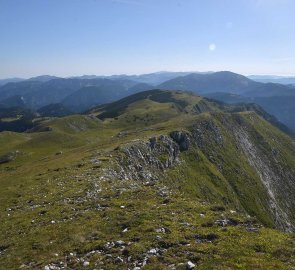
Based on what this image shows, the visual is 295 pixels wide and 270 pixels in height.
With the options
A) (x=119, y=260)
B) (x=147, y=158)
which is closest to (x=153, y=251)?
(x=119, y=260)

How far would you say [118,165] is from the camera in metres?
62.9

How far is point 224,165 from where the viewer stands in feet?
386

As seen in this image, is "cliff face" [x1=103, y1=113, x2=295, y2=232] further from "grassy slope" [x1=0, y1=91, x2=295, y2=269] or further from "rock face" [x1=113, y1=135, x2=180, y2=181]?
"grassy slope" [x1=0, y1=91, x2=295, y2=269]

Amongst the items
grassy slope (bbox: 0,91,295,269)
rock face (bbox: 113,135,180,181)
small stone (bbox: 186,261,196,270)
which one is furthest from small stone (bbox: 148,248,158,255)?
rock face (bbox: 113,135,180,181)

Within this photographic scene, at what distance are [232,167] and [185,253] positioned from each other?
10192 centimetres

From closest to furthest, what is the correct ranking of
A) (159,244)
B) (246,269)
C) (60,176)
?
(246,269), (159,244), (60,176)

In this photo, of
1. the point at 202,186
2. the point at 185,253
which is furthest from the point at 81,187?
the point at 202,186

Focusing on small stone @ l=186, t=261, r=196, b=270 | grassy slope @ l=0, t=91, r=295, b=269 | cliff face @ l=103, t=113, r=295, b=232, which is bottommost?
cliff face @ l=103, t=113, r=295, b=232

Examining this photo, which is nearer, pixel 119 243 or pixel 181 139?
pixel 119 243

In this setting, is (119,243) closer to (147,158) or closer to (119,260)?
(119,260)

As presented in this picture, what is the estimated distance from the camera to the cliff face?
264 ft

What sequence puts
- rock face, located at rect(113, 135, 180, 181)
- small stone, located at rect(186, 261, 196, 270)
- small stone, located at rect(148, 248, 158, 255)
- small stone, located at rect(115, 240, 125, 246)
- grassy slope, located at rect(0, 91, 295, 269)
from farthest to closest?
rock face, located at rect(113, 135, 180, 181) < small stone, located at rect(115, 240, 125, 246) < small stone, located at rect(148, 248, 158, 255) < grassy slope, located at rect(0, 91, 295, 269) < small stone, located at rect(186, 261, 196, 270)

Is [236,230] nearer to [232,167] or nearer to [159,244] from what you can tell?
[159,244]

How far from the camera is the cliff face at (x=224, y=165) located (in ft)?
264
